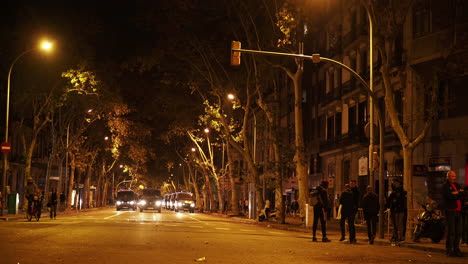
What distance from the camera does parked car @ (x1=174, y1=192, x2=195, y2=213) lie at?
224ft

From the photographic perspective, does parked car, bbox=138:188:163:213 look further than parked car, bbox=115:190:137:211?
No

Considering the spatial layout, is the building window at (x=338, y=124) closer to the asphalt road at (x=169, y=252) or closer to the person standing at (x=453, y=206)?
the asphalt road at (x=169, y=252)

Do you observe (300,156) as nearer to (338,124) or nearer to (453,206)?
(338,124)

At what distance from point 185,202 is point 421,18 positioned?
39.5 metres

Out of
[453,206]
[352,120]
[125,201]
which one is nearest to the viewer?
[453,206]

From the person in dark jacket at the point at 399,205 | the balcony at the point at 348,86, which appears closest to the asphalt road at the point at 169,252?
the person in dark jacket at the point at 399,205

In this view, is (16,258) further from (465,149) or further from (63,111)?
(63,111)

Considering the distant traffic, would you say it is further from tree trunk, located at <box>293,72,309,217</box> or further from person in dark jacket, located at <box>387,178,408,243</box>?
person in dark jacket, located at <box>387,178,408,243</box>

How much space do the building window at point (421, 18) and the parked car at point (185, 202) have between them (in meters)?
38.2

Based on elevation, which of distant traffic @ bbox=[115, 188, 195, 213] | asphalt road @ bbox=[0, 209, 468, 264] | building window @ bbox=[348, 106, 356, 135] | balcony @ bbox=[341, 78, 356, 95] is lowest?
asphalt road @ bbox=[0, 209, 468, 264]

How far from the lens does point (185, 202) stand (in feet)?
225

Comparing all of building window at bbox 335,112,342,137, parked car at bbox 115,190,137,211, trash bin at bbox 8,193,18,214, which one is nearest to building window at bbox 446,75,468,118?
building window at bbox 335,112,342,137

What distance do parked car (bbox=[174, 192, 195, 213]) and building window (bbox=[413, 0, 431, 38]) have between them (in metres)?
38.2

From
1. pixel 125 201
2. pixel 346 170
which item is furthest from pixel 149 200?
pixel 346 170
